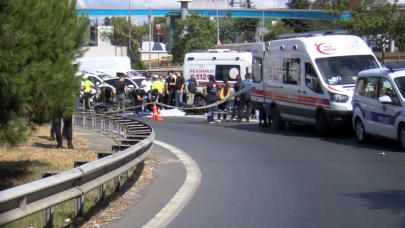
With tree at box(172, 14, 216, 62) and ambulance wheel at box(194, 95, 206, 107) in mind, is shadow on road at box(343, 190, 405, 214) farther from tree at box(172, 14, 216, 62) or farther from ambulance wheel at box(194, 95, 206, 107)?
tree at box(172, 14, 216, 62)

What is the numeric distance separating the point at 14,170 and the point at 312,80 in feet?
30.8

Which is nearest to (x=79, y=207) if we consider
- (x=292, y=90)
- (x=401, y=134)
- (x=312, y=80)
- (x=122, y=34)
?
(x=401, y=134)

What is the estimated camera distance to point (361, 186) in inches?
449

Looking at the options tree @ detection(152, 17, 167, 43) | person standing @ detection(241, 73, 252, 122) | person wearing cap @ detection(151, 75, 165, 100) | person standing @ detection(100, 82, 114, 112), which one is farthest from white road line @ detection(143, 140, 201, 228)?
tree @ detection(152, 17, 167, 43)

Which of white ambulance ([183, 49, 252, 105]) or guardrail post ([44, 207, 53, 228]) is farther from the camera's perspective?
white ambulance ([183, 49, 252, 105])

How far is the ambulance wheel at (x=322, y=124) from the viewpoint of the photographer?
1973 cm

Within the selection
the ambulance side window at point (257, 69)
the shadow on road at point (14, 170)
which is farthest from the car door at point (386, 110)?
the shadow on road at point (14, 170)

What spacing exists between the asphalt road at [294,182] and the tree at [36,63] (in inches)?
107

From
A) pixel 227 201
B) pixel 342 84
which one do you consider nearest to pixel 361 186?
pixel 227 201

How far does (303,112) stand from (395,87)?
15.5 feet

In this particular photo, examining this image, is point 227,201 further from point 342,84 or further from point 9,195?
point 342,84

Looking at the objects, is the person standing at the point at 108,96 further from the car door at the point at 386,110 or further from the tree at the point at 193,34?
the tree at the point at 193,34

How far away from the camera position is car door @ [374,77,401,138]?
640 inches

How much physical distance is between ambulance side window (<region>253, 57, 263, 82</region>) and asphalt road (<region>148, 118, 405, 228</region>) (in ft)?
12.8
